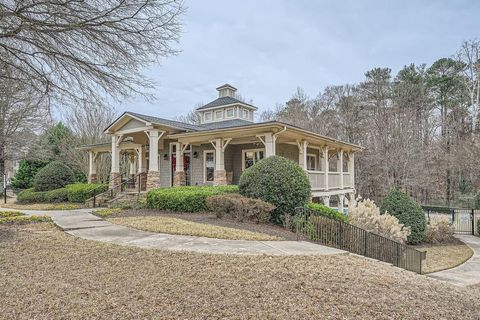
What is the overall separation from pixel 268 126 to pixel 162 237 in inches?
270

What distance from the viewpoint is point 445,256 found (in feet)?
38.9

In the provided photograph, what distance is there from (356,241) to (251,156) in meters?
9.80

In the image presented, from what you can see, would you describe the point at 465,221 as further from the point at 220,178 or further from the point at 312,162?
the point at 220,178

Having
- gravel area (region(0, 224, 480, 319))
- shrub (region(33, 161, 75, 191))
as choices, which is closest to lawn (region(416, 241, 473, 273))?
gravel area (region(0, 224, 480, 319))

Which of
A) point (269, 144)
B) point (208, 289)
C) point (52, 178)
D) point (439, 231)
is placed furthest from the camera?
point (52, 178)

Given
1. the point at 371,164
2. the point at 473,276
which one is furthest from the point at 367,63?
the point at 473,276

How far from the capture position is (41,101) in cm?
744

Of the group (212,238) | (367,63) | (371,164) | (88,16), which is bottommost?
(212,238)

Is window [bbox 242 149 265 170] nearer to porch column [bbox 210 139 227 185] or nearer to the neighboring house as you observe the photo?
the neighboring house

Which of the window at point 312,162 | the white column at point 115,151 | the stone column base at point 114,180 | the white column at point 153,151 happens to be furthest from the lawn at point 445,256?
the white column at point 115,151

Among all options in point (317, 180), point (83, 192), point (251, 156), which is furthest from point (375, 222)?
point (83, 192)

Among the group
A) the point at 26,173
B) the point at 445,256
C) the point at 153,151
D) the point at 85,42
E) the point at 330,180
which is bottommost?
the point at 445,256

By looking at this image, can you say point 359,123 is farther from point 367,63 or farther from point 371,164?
point 367,63

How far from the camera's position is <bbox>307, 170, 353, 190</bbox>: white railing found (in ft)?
52.0
